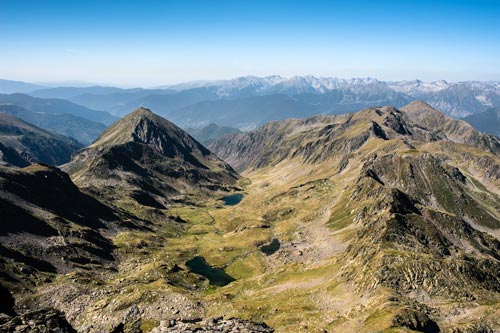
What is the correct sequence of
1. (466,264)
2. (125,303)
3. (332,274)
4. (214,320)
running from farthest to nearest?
(332,274) < (466,264) < (125,303) < (214,320)

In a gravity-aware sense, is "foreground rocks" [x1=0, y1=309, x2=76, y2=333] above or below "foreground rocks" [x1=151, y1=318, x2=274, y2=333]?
above

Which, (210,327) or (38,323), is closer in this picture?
(38,323)

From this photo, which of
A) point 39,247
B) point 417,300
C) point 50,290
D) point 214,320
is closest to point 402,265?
point 417,300

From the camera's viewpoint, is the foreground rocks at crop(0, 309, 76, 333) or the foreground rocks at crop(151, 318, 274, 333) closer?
the foreground rocks at crop(0, 309, 76, 333)

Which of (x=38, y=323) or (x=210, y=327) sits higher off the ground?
(x=38, y=323)

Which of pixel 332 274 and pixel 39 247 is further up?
pixel 39 247

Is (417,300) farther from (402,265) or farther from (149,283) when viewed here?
(149,283)

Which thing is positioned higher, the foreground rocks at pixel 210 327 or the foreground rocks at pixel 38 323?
the foreground rocks at pixel 38 323

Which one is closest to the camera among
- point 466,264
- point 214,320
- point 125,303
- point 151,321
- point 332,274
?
point 214,320

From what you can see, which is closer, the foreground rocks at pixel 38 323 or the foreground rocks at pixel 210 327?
the foreground rocks at pixel 38 323

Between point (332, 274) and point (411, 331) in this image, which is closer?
point (411, 331)
